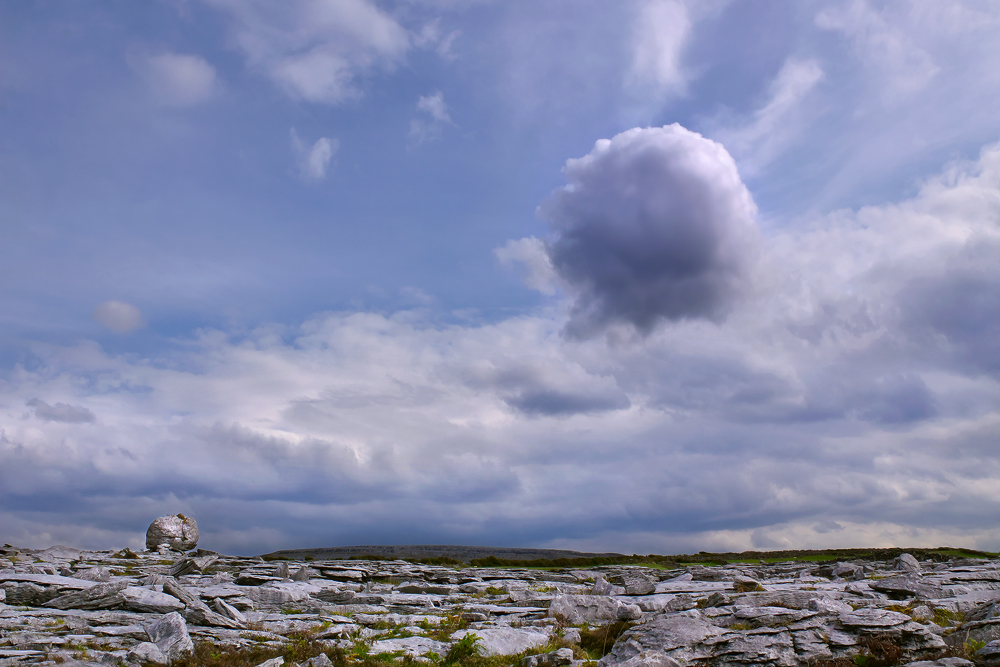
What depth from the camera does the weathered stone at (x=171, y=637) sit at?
53.0ft

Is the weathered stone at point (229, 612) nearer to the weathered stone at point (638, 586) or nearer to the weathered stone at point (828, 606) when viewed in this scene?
the weathered stone at point (638, 586)

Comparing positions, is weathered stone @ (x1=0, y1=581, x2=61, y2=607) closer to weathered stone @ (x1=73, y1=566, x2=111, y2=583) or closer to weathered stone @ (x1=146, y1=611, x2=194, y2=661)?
weathered stone @ (x1=146, y1=611, x2=194, y2=661)

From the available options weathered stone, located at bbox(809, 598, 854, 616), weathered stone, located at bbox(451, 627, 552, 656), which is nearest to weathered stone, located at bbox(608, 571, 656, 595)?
weathered stone, located at bbox(451, 627, 552, 656)

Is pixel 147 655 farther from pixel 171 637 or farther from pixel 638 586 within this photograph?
pixel 638 586

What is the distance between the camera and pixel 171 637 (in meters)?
16.8

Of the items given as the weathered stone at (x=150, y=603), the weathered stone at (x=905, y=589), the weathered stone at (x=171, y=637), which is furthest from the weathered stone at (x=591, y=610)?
the weathered stone at (x=150, y=603)

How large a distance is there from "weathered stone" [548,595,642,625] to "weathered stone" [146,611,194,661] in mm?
12049

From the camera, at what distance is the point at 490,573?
1673 inches

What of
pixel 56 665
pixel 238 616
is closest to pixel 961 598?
pixel 238 616

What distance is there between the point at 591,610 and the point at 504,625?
11.2 feet

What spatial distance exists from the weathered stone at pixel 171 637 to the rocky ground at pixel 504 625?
0.05 metres

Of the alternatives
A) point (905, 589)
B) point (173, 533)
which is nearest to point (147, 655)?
point (905, 589)

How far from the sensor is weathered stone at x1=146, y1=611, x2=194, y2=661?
16.2 meters

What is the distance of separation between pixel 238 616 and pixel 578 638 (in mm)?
13229
